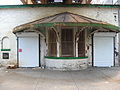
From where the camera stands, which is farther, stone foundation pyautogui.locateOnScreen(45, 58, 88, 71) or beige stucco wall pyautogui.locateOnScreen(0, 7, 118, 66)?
beige stucco wall pyautogui.locateOnScreen(0, 7, 118, 66)

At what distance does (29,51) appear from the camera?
504 inches

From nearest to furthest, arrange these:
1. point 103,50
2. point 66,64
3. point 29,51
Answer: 1. point 66,64
2. point 29,51
3. point 103,50

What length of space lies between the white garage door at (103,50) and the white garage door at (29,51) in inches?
173

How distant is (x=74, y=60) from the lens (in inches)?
449

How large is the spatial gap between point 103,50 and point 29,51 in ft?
18.4

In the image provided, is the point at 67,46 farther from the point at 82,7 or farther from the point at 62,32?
the point at 82,7

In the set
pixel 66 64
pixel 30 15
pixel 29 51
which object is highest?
pixel 30 15

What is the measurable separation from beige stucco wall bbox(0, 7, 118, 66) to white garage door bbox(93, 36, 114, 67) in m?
1.52

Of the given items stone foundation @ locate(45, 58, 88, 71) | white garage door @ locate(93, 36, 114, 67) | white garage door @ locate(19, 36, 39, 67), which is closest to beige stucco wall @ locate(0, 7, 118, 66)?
white garage door @ locate(19, 36, 39, 67)

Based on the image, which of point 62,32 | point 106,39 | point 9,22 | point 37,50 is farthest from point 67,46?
point 9,22

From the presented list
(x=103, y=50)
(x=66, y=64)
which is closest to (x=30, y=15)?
(x=66, y=64)

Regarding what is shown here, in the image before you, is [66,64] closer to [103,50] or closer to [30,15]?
[103,50]

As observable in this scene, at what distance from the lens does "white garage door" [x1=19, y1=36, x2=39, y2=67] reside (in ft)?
41.9

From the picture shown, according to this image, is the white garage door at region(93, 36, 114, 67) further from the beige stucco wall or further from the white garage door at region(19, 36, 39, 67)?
the white garage door at region(19, 36, 39, 67)
